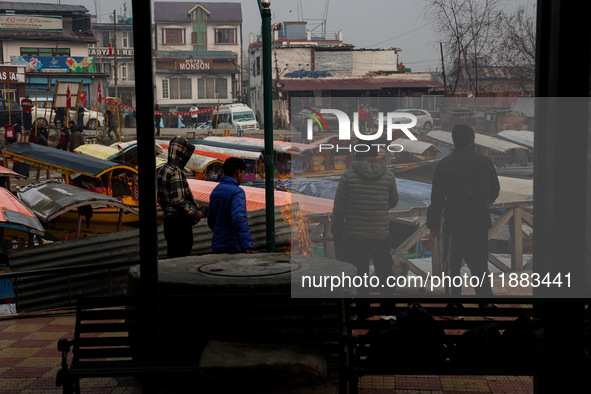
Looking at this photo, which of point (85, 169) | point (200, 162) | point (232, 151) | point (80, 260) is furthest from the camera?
point (232, 151)

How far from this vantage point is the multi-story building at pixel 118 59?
74.6 meters

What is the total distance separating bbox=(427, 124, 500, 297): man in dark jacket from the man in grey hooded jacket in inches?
18.1

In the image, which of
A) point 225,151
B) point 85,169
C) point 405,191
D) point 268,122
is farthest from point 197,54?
point 268,122

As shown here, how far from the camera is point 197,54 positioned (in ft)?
259

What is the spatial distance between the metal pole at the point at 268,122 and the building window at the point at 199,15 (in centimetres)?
8275

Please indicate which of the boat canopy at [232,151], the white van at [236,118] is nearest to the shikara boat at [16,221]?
the boat canopy at [232,151]

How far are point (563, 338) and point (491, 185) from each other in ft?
8.95

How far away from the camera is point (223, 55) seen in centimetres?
7925

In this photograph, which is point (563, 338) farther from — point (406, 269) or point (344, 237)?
point (406, 269)

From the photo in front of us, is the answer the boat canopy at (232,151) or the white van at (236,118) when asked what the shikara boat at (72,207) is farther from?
the white van at (236,118)

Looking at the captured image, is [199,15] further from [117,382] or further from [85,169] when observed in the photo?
[117,382]

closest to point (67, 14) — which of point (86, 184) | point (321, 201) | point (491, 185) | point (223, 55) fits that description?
point (223, 55)

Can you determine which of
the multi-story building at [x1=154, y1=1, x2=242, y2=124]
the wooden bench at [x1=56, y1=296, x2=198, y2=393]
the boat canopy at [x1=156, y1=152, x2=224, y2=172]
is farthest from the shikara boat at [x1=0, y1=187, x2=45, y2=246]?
the multi-story building at [x1=154, y1=1, x2=242, y2=124]

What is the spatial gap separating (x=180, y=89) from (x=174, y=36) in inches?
Result: 562
